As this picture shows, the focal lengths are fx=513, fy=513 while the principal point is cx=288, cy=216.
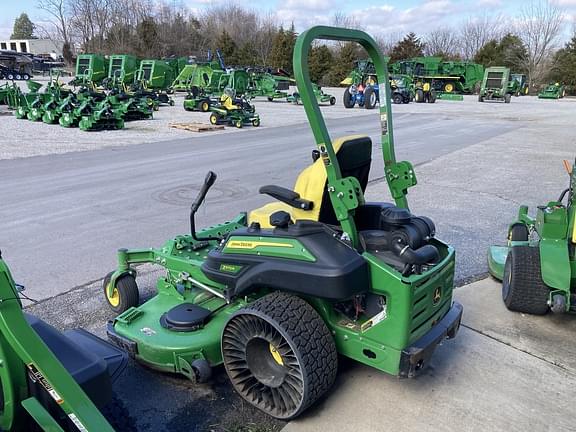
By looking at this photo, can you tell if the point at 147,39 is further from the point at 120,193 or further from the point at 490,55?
A: the point at 120,193

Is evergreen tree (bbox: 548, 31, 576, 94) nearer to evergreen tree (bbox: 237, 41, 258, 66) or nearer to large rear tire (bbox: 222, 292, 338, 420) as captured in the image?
evergreen tree (bbox: 237, 41, 258, 66)

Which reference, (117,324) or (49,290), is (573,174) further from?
(49,290)

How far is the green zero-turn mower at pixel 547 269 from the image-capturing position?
144 inches

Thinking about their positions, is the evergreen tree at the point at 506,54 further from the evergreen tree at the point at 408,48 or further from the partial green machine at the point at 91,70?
the partial green machine at the point at 91,70

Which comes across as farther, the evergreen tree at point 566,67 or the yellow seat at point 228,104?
the evergreen tree at point 566,67

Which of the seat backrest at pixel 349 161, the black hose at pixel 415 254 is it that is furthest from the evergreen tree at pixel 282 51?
the black hose at pixel 415 254

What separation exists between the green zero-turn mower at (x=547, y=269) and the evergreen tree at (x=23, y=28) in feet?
361

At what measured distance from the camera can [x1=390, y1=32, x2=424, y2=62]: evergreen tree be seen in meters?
56.0

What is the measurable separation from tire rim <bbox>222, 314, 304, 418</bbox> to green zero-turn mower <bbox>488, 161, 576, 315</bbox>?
2111 mm

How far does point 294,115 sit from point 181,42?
40.3 m

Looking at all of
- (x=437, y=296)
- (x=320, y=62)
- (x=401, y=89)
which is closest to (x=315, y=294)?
(x=437, y=296)

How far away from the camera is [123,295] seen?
151 inches

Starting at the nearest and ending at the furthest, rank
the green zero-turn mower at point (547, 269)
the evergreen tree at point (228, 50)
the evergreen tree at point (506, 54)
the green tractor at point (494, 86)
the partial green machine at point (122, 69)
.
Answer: the green zero-turn mower at point (547, 269) → the partial green machine at point (122, 69) → the green tractor at point (494, 86) → the evergreen tree at point (228, 50) → the evergreen tree at point (506, 54)

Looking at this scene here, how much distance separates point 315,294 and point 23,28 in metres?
114
